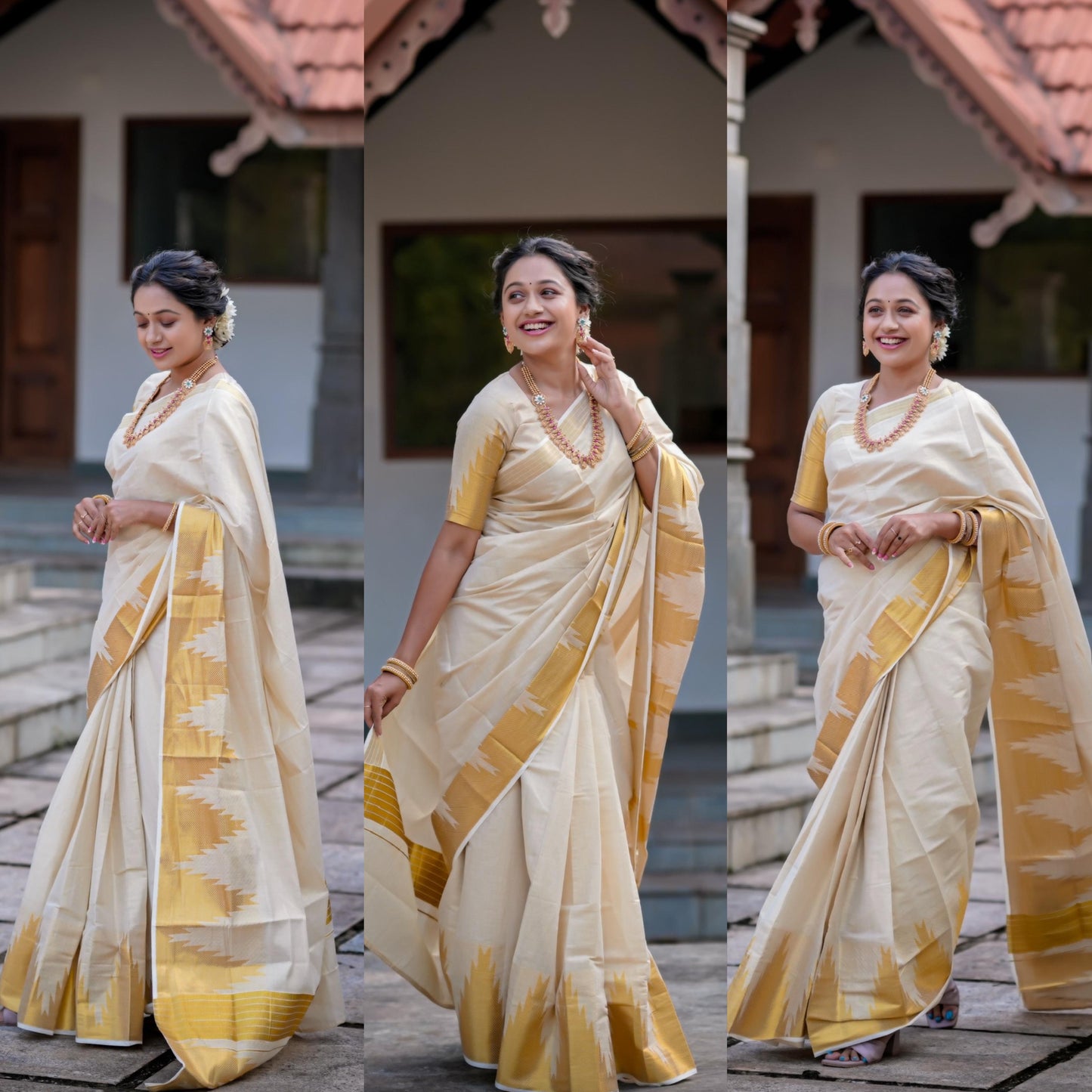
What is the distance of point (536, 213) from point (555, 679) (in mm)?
852

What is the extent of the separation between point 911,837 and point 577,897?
848 millimetres

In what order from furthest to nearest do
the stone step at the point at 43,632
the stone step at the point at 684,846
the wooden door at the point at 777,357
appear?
the wooden door at the point at 777,357, the stone step at the point at 43,632, the stone step at the point at 684,846

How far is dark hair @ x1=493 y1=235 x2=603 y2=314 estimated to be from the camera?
308 cm

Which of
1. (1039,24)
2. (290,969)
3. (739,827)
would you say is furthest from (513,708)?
(1039,24)

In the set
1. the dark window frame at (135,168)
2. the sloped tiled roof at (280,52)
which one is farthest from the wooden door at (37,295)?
the sloped tiled roof at (280,52)

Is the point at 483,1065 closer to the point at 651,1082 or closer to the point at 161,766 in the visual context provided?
the point at 651,1082

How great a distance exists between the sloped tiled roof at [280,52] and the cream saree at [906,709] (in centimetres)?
514

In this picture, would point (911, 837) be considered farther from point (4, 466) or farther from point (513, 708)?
point (4, 466)

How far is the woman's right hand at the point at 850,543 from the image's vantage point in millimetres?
3637

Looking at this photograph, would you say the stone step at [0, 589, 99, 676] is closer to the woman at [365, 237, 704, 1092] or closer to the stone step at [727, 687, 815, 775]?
the stone step at [727, 687, 815, 775]

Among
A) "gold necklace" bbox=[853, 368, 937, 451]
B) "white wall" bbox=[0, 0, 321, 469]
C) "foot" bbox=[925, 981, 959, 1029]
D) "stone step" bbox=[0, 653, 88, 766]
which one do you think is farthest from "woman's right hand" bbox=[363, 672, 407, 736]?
"white wall" bbox=[0, 0, 321, 469]

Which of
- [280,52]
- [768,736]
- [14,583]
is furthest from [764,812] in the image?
[280,52]

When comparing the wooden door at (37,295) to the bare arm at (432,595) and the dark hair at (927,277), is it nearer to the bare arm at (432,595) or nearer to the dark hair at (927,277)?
the dark hair at (927,277)

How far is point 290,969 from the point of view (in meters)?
3.42
